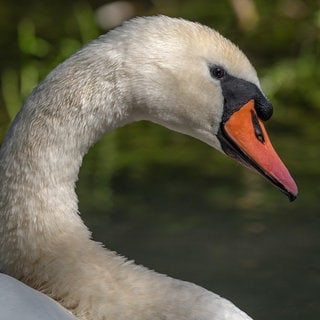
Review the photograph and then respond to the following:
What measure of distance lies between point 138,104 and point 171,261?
1657 millimetres

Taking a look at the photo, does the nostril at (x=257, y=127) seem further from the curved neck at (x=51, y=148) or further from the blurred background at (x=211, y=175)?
the blurred background at (x=211, y=175)

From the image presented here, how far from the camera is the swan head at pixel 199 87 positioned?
3.50 metres

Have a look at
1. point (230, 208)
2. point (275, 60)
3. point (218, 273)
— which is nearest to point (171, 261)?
point (218, 273)

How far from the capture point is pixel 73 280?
353 centimetres

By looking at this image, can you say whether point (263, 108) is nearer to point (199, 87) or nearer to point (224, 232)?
point (199, 87)

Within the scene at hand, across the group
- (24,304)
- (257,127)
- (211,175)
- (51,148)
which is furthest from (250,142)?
(211,175)

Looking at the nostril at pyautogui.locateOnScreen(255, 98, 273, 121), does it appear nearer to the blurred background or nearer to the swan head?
the swan head

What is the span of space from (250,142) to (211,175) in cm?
229

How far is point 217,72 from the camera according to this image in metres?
3.60

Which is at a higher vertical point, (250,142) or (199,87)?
(199,87)

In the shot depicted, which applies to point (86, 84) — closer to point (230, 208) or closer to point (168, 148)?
point (230, 208)

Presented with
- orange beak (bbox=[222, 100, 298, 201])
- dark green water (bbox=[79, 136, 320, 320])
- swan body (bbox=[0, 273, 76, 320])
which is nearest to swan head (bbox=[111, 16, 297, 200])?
orange beak (bbox=[222, 100, 298, 201])

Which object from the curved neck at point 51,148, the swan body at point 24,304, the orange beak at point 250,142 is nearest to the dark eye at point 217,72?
the orange beak at point 250,142

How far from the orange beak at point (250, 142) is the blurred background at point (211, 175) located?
42.3 inches
